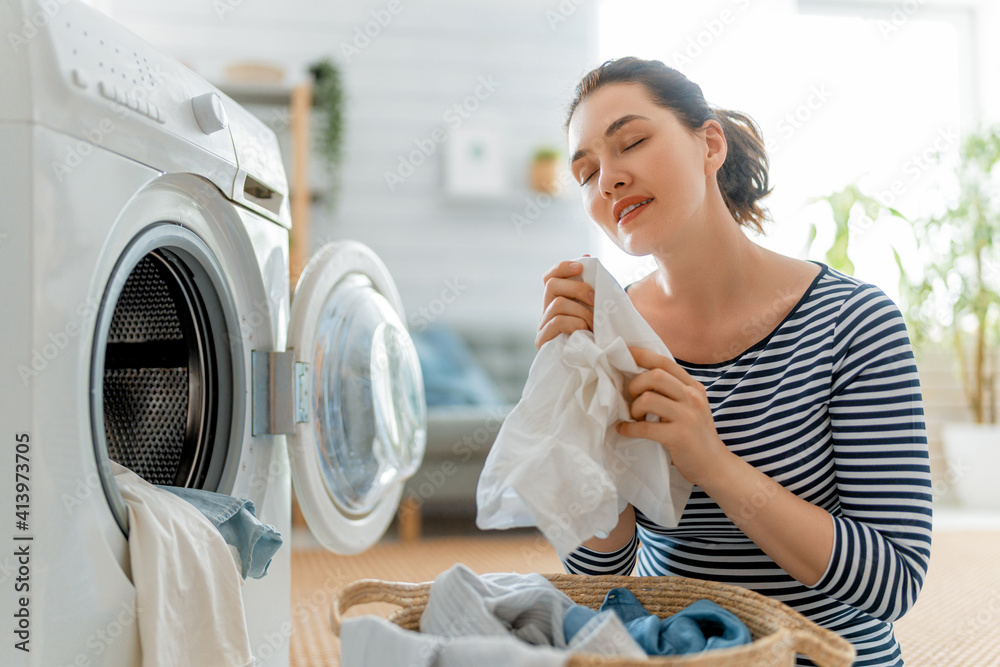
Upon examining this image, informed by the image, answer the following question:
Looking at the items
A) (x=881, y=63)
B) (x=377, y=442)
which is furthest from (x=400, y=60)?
(x=377, y=442)

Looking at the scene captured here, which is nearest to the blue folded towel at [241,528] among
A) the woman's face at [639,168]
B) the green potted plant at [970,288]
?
the woman's face at [639,168]

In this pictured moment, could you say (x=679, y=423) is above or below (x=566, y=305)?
below

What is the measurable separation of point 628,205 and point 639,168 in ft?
0.15

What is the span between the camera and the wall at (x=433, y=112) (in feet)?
11.9

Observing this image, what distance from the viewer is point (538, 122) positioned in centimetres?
384

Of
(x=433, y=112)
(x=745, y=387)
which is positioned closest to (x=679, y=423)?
(x=745, y=387)

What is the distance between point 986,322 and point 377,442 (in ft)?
10.5

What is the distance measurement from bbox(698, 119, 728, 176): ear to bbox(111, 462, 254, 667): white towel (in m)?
0.78

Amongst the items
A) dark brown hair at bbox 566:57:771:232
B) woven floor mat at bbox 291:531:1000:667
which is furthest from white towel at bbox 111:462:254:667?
dark brown hair at bbox 566:57:771:232

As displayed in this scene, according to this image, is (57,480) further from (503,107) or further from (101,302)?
(503,107)

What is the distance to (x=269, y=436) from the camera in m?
1.08

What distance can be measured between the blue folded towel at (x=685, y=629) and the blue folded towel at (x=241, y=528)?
0.43 m

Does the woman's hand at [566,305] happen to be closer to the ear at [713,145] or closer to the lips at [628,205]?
the lips at [628,205]

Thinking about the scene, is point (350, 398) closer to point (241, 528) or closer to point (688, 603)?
point (241, 528)
